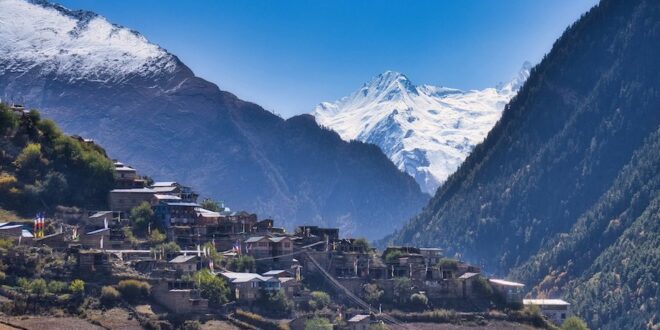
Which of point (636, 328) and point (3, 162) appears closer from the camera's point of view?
point (3, 162)

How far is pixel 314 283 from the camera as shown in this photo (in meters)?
138

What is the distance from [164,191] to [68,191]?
1495 cm

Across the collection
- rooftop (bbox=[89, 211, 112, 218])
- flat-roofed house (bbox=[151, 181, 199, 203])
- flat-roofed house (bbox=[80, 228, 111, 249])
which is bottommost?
flat-roofed house (bbox=[80, 228, 111, 249])

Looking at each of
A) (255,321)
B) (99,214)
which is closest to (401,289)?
(255,321)

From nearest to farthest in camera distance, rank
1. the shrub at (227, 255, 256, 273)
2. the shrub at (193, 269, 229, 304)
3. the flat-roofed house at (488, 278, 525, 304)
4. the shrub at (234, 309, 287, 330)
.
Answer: the shrub at (234, 309, 287, 330) < the shrub at (193, 269, 229, 304) < the shrub at (227, 255, 256, 273) < the flat-roofed house at (488, 278, 525, 304)

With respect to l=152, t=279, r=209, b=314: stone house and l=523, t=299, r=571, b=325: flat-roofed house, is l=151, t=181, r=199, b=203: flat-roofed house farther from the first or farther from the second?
l=523, t=299, r=571, b=325: flat-roofed house

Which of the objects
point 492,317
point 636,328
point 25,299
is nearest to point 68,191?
point 25,299

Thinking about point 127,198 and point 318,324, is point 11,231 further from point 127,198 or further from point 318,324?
point 318,324

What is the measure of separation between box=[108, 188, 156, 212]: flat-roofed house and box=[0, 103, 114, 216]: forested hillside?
125 cm

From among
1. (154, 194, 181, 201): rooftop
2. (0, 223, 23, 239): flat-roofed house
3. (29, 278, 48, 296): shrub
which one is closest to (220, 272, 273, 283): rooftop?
(0, 223, 23, 239): flat-roofed house

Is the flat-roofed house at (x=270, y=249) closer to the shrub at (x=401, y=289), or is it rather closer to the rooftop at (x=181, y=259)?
the shrub at (x=401, y=289)

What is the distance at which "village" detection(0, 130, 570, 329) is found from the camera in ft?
403

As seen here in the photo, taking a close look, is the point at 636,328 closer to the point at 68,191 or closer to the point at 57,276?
the point at 68,191

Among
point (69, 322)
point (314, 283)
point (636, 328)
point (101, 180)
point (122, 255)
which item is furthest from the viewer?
point (636, 328)
